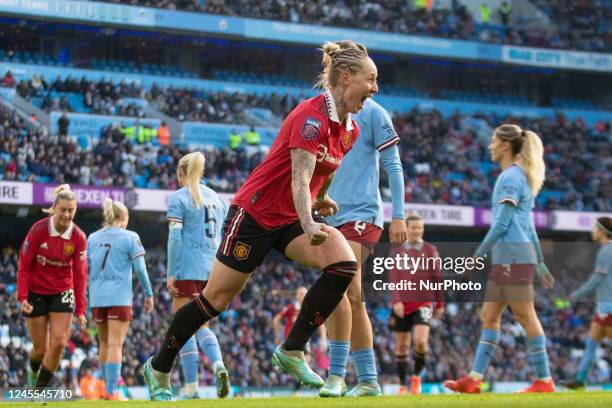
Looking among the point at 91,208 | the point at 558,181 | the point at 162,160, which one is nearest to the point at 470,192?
the point at 558,181

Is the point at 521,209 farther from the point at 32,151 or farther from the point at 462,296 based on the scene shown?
the point at 32,151

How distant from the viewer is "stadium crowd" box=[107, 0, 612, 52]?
40.6 meters

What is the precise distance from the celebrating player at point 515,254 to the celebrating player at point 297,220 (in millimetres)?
2785

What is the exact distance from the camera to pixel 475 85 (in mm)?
47406

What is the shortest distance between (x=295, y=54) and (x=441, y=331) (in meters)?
15.3

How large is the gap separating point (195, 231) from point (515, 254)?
3.05m

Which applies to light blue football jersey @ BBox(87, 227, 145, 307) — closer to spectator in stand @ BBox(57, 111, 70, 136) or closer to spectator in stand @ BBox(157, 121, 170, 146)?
spectator in stand @ BBox(57, 111, 70, 136)

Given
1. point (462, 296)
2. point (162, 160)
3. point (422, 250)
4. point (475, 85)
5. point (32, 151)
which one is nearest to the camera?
point (462, 296)

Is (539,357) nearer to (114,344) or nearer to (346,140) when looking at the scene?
(346,140)

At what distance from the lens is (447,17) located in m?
45.2

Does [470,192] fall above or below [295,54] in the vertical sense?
below

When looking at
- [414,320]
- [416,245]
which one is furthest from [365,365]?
[414,320]

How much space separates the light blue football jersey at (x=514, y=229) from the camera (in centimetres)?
1005

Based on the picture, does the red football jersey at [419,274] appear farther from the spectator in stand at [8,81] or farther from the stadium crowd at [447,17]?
the stadium crowd at [447,17]
